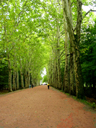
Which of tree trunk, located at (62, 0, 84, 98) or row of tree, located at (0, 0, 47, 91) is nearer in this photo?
tree trunk, located at (62, 0, 84, 98)

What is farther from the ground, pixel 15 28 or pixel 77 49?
pixel 15 28

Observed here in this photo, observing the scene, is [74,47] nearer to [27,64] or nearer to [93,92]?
[93,92]

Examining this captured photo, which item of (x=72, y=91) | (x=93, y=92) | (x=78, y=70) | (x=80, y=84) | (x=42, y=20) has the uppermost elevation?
(x=42, y=20)

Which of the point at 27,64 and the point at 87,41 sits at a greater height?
the point at 87,41

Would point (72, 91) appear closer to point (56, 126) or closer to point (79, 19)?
point (79, 19)

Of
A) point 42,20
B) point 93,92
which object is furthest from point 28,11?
point 93,92

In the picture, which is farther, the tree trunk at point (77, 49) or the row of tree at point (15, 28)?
the row of tree at point (15, 28)

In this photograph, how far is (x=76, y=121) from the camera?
4.27 metres

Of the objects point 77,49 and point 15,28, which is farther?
point 15,28

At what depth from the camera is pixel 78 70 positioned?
8.76 metres

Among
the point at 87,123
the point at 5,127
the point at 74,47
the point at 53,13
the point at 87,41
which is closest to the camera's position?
the point at 5,127

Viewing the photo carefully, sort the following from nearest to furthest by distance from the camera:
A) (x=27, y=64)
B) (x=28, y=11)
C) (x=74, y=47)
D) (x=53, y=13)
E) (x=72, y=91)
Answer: (x=74, y=47) < (x=72, y=91) < (x=53, y=13) < (x=28, y=11) < (x=27, y=64)

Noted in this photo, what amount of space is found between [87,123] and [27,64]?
28.8m

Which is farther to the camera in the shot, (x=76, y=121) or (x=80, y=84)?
(x=80, y=84)
